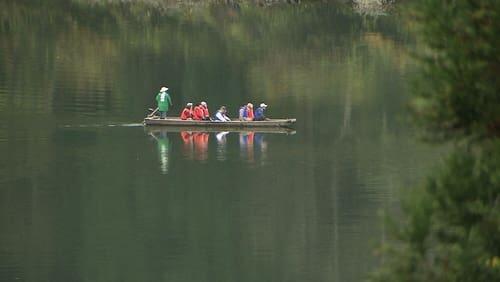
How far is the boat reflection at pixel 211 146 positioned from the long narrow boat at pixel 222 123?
17cm

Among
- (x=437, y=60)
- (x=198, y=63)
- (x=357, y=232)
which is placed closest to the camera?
(x=437, y=60)

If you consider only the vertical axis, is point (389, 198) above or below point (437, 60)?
below

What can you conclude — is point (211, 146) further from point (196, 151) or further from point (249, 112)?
point (249, 112)

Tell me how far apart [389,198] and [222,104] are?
16.2 meters

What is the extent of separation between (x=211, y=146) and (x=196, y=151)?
90 cm

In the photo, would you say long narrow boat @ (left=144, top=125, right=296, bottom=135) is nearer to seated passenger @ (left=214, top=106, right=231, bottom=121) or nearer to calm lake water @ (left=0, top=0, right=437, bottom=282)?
calm lake water @ (left=0, top=0, right=437, bottom=282)

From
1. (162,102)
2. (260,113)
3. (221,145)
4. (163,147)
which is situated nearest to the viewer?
(163,147)

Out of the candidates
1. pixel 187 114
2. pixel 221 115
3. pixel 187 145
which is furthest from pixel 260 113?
pixel 187 145

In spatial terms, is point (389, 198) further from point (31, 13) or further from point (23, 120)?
point (31, 13)

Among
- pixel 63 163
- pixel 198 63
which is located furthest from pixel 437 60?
pixel 198 63

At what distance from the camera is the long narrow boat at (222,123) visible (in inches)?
1496

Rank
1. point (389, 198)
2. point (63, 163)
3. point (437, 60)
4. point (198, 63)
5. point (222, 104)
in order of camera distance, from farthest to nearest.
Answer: point (198, 63) → point (222, 104) → point (63, 163) → point (389, 198) → point (437, 60)

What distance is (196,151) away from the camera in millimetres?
35312

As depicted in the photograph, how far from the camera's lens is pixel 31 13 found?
6384 centimetres
